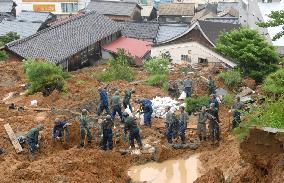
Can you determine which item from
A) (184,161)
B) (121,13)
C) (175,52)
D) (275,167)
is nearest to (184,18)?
(121,13)

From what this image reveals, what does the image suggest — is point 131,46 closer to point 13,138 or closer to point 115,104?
point 115,104

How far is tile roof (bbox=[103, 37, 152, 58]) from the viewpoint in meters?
39.1

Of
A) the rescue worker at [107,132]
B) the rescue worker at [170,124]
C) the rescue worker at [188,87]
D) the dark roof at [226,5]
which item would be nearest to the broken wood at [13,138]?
the rescue worker at [107,132]

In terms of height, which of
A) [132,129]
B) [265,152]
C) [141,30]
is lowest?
[132,129]

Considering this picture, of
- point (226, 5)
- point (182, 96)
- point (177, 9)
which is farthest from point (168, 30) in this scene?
point (182, 96)

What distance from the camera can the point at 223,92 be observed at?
2278 cm

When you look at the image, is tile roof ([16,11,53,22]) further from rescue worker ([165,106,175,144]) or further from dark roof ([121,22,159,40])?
rescue worker ([165,106,175,144])

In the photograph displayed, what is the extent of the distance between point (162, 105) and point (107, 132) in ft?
16.7

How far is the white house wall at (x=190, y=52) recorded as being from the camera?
3147cm

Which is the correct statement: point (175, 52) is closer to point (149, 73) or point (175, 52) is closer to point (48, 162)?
point (149, 73)

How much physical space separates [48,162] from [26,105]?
8.16 m

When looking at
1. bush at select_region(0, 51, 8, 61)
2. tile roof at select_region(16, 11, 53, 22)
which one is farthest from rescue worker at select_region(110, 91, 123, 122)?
tile roof at select_region(16, 11, 53, 22)

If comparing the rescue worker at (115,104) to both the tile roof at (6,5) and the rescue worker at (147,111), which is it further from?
the tile roof at (6,5)

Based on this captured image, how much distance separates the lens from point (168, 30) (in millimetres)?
45031
